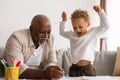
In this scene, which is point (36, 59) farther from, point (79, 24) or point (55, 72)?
point (79, 24)

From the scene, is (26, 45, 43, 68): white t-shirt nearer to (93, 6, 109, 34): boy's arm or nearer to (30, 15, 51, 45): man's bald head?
(30, 15, 51, 45): man's bald head

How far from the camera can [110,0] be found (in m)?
3.65

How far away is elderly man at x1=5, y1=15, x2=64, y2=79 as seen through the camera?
72.0 inches

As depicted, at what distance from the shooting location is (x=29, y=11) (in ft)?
11.0

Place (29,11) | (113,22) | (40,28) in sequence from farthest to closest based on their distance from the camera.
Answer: (113,22)
(29,11)
(40,28)

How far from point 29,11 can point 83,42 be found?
120cm

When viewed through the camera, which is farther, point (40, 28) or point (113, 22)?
point (113, 22)

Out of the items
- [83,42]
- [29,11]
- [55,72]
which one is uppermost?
[29,11]

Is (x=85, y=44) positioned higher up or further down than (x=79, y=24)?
further down

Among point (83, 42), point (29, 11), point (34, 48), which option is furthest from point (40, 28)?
point (29, 11)

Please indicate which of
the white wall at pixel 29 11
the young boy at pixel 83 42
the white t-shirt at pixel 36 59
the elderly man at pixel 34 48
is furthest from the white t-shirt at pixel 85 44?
the white wall at pixel 29 11

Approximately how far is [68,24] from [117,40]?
715 mm

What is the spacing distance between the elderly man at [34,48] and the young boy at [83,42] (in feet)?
1.12

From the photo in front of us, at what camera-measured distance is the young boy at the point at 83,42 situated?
7.63 ft
